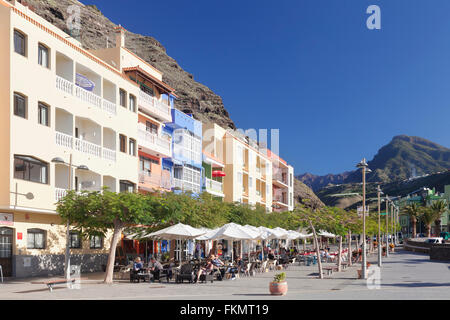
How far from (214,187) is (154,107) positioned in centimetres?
1608

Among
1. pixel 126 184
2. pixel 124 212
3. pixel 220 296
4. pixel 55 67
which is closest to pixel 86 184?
pixel 126 184

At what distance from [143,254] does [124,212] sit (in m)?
17.6

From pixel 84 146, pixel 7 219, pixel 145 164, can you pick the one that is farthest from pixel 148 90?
pixel 7 219

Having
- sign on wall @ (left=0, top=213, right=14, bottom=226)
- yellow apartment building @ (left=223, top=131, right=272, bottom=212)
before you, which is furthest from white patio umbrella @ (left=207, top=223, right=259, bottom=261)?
yellow apartment building @ (left=223, top=131, right=272, bottom=212)

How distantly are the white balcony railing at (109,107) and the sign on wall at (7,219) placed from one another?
1065 centimetres

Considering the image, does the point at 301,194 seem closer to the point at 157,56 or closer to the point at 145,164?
the point at 157,56

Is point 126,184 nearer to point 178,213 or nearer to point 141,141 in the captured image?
point 141,141

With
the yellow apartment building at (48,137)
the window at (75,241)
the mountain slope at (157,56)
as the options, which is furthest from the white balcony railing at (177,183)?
the mountain slope at (157,56)

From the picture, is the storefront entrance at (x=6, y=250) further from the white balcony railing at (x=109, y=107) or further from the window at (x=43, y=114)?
the white balcony railing at (x=109, y=107)

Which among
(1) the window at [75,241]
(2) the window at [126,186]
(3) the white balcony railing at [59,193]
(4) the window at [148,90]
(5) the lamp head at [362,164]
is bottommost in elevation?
(1) the window at [75,241]

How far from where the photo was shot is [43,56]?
3027cm

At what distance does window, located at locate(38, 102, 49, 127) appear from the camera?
29.8 metres

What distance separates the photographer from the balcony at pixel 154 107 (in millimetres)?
42500
